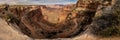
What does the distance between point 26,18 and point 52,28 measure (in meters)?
0.31

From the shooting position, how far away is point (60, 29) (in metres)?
3.38

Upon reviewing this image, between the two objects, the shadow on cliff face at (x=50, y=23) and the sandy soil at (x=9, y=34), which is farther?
the shadow on cliff face at (x=50, y=23)

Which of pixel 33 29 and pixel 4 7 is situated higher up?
pixel 4 7

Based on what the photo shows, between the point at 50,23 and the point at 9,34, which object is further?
the point at 50,23

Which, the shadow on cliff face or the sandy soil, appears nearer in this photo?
the sandy soil

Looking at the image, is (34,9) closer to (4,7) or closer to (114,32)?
(4,7)

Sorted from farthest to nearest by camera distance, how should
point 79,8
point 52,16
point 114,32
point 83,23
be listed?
point 52,16 < point 79,8 < point 83,23 < point 114,32

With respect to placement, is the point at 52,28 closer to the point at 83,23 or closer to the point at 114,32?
the point at 83,23

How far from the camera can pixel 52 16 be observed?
12.8 ft

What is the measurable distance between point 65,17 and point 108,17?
43.6 inches

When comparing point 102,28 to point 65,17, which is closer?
point 102,28

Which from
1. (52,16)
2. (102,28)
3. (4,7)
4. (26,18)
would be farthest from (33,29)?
(102,28)

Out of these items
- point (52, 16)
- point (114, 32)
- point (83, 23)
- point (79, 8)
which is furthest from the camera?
point (52, 16)

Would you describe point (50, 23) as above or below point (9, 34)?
below
